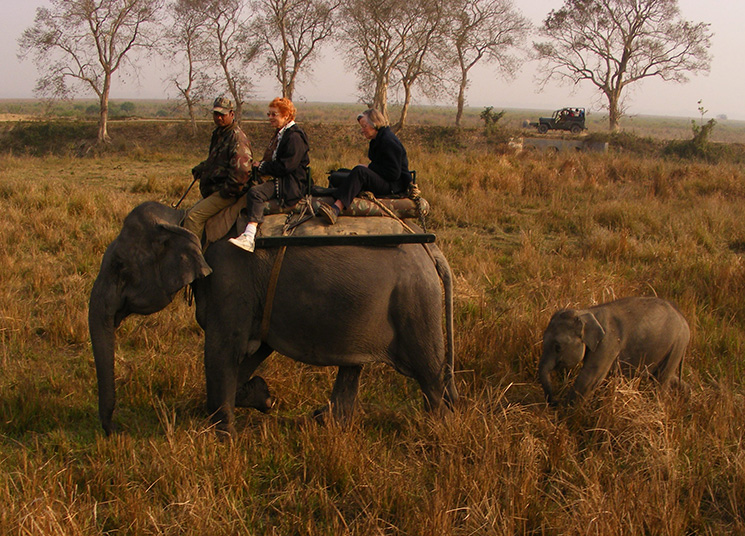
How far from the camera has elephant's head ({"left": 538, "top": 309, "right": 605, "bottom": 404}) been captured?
4.67m

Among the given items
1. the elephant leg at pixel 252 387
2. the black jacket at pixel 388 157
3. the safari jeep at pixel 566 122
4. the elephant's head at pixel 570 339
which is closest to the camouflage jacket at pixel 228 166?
the black jacket at pixel 388 157

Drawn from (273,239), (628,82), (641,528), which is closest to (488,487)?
(641,528)

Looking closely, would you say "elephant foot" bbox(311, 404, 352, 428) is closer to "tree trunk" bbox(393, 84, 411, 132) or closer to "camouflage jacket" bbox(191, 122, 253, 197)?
"camouflage jacket" bbox(191, 122, 253, 197)

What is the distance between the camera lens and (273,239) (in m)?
3.95

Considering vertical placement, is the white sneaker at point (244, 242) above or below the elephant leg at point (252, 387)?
above

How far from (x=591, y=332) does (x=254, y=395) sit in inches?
101

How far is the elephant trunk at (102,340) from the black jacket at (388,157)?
2.04m

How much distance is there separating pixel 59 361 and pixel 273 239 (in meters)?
2.86

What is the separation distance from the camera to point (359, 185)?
430 centimetres

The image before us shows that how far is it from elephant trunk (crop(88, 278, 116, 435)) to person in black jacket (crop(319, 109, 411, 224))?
64.6 inches

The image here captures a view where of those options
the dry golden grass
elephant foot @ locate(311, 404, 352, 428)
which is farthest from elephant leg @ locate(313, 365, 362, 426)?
the dry golden grass

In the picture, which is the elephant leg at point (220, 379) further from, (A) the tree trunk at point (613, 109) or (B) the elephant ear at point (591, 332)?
(A) the tree trunk at point (613, 109)

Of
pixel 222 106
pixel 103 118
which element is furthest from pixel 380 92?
pixel 222 106

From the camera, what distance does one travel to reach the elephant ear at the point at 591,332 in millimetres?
4680
